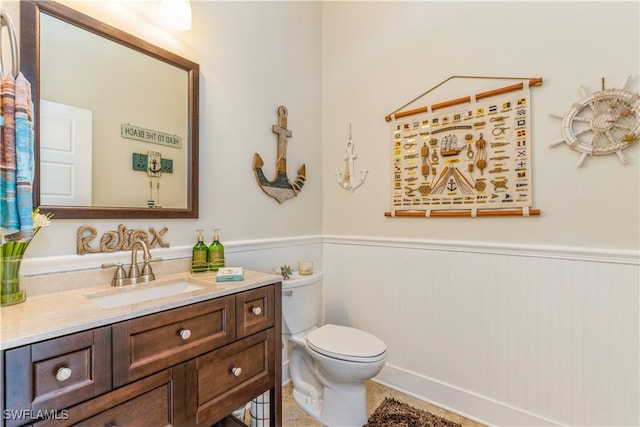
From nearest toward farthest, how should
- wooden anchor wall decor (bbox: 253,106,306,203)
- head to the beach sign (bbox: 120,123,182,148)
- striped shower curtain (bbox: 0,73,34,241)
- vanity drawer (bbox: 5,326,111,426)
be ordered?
vanity drawer (bbox: 5,326,111,426)
striped shower curtain (bbox: 0,73,34,241)
head to the beach sign (bbox: 120,123,182,148)
wooden anchor wall decor (bbox: 253,106,306,203)

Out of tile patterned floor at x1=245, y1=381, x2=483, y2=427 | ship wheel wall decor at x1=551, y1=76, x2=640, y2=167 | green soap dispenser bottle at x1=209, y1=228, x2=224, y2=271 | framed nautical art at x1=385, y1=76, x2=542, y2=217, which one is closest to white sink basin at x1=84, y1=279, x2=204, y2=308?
green soap dispenser bottle at x1=209, y1=228, x2=224, y2=271

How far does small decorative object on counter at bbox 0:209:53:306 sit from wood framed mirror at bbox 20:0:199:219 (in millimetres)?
181

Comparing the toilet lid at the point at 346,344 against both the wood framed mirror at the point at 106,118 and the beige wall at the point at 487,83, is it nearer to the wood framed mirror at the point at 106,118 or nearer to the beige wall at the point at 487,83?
the beige wall at the point at 487,83

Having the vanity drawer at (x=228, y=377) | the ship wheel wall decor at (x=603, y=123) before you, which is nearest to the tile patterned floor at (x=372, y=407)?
the vanity drawer at (x=228, y=377)

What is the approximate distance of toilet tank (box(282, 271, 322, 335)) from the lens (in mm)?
1766

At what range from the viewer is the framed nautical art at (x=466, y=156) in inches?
62.2

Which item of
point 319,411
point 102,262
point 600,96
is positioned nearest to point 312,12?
point 600,96

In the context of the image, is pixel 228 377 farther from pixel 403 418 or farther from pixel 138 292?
pixel 403 418

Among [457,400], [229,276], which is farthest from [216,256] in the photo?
[457,400]

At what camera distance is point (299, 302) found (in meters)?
1.81

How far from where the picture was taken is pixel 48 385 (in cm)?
73

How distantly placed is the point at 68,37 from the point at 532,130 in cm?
211

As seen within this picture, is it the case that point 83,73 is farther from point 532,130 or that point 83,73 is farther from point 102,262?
point 532,130

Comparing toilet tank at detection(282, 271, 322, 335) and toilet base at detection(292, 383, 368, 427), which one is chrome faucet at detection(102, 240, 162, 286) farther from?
toilet base at detection(292, 383, 368, 427)
